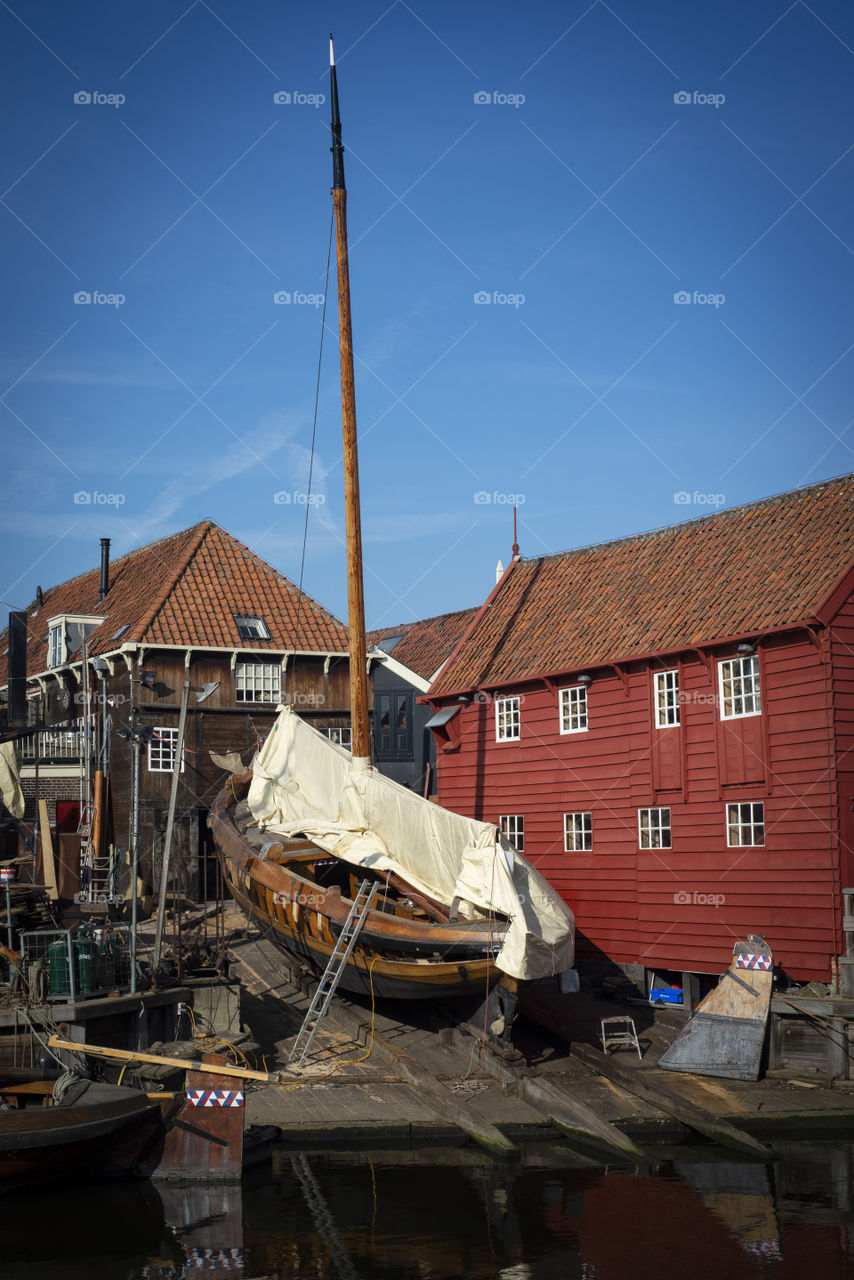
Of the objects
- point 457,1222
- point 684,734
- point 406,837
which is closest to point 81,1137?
point 457,1222

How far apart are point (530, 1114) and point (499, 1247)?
15.4ft

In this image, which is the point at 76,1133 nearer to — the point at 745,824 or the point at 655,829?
the point at 745,824

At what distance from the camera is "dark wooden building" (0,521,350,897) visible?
35.0 meters

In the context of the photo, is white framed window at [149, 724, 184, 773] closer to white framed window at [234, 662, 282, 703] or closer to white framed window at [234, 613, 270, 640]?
white framed window at [234, 662, 282, 703]

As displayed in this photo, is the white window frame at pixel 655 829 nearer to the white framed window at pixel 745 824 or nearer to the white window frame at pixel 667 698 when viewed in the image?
the white framed window at pixel 745 824

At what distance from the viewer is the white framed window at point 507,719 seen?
29375mm

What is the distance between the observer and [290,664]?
123ft

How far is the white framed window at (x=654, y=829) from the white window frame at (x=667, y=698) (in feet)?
5.97

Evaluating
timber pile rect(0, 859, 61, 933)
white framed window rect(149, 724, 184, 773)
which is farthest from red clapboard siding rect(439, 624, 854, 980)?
timber pile rect(0, 859, 61, 933)

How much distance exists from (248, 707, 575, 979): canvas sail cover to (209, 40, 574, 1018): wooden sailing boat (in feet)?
0.08

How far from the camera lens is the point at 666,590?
2684 cm

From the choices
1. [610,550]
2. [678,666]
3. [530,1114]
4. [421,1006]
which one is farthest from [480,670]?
[530,1114]

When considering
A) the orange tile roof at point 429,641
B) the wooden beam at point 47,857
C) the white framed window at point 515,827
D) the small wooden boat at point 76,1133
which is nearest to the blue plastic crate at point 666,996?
the white framed window at point 515,827

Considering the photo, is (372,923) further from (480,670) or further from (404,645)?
(404,645)
